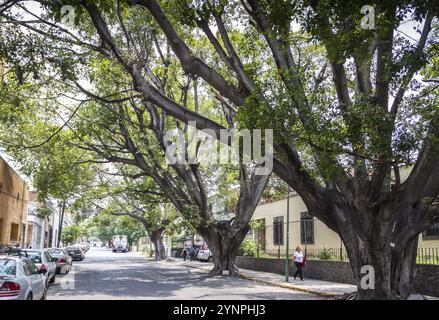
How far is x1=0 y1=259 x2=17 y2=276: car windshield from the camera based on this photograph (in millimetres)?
9891

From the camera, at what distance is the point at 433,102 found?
12.3 meters

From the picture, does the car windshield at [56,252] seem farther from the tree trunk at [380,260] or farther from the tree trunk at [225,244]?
the tree trunk at [380,260]

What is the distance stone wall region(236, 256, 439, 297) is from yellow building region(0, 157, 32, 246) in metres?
15.3

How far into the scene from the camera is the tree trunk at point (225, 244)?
1056 inches

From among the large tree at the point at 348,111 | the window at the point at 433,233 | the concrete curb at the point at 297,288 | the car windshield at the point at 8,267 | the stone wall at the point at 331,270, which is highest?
the large tree at the point at 348,111

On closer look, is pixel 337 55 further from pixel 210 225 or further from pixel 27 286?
pixel 210 225

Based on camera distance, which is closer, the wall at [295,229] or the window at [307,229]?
the wall at [295,229]

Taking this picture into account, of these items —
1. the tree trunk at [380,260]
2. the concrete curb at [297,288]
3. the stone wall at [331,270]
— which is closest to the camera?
the tree trunk at [380,260]

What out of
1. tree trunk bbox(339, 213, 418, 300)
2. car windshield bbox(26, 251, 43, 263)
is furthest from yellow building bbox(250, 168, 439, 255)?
car windshield bbox(26, 251, 43, 263)

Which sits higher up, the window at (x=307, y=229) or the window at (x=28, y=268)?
the window at (x=307, y=229)

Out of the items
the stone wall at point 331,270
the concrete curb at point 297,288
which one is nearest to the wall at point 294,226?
the stone wall at point 331,270

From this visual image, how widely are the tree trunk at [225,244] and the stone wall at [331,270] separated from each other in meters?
2.82

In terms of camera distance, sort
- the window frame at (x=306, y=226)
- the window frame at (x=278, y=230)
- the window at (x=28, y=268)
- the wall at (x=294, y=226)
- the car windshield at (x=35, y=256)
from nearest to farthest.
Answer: the window at (x=28, y=268) → the car windshield at (x=35, y=256) → the wall at (x=294, y=226) → the window frame at (x=306, y=226) → the window frame at (x=278, y=230)
